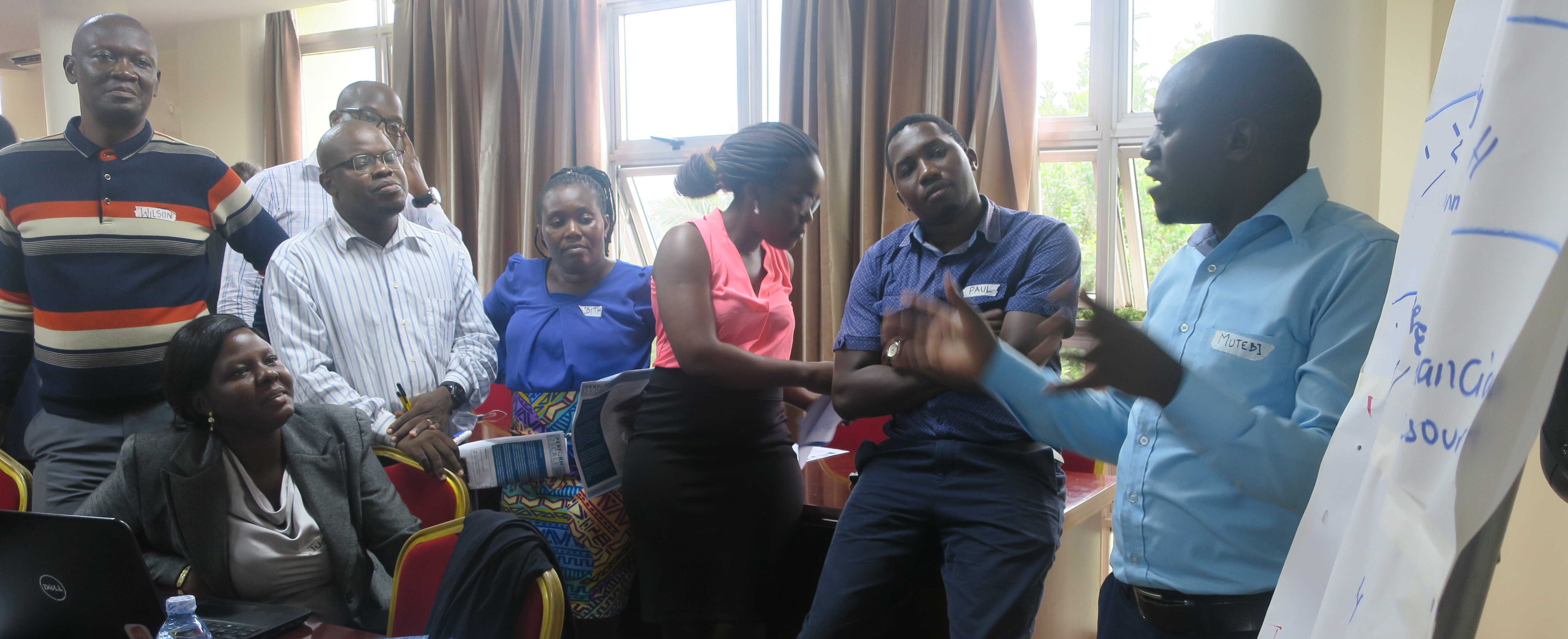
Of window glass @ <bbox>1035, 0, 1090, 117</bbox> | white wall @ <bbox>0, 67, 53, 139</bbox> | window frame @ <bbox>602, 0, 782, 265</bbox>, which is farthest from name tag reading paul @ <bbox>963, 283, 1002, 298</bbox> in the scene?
white wall @ <bbox>0, 67, 53, 139</bbox>

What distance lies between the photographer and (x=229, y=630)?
1377 millimetres

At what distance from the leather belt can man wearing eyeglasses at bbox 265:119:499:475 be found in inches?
62.7

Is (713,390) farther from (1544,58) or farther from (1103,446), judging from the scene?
(1544,58)

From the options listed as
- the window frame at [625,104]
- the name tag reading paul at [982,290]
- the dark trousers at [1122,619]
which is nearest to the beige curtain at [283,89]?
the window frame at [625,104]

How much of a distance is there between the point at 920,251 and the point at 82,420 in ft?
6.74

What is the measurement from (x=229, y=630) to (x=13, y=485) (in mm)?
1284

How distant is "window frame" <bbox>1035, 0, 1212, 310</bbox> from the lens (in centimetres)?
415

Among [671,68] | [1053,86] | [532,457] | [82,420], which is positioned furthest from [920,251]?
[671,68]

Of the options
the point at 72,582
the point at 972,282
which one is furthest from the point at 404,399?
the point at 972,282

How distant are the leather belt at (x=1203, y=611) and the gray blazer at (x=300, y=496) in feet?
5.02

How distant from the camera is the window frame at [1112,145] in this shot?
13.6 ft

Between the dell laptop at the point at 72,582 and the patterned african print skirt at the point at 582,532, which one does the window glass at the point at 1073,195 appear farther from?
the dell laptop at the point at 72,582

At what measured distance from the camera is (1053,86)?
4.30 m

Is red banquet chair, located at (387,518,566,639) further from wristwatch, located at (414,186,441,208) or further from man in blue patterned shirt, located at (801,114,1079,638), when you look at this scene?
wristwatch, located at (414,186,441,208)
